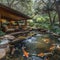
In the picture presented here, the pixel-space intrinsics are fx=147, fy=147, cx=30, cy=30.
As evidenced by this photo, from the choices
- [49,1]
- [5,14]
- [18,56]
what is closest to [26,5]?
[49,1]

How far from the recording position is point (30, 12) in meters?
29.8

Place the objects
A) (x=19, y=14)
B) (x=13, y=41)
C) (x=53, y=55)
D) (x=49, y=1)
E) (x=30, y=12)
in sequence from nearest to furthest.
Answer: (x=53, y=55)
(x=13, y=41)
(x=19, y=14)
(x=49, y=1)
(x=30, y=12)

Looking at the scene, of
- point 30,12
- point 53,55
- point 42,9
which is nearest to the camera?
point 53,55

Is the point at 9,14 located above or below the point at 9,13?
below

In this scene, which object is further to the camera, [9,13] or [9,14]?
[9,14]

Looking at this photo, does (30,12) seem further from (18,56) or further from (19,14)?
(18,56)

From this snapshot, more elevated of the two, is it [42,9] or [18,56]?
[42,9]

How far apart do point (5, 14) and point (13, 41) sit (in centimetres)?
444

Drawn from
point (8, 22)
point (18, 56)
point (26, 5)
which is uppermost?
point (26, 5)

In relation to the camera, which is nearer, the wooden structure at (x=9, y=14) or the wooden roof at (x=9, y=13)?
the wooden roof at (x=9, y=13)

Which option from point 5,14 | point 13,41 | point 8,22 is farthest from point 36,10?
point 13,41

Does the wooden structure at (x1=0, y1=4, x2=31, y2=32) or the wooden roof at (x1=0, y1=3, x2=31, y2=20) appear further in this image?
the wooden structure at (x1=0, y1=4, x2=31, y2=32)

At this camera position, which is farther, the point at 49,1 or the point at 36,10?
the point at 36,10

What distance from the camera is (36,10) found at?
27094 mm
